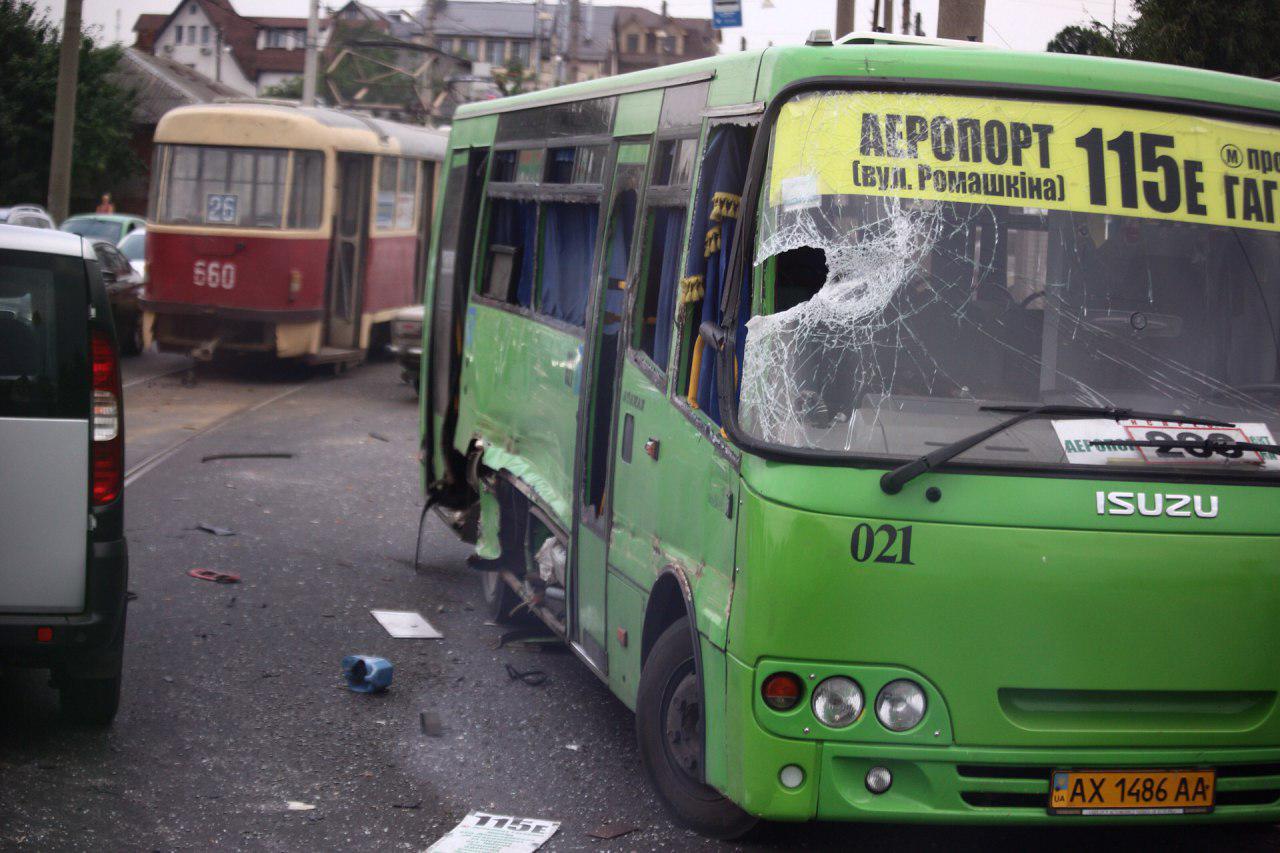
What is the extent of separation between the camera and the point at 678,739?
5.56 m

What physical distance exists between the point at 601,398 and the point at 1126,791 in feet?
9.14

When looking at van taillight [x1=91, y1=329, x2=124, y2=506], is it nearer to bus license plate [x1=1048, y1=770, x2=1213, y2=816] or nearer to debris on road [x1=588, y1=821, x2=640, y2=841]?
debris on road [x1=588, y1=821, x2=640, y2=841]

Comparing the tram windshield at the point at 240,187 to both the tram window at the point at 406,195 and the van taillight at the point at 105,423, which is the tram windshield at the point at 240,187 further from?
the van taillight at the point at 105,423

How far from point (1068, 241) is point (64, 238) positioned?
143 inches

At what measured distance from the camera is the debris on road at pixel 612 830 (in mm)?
5559

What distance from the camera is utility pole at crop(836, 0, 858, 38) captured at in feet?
60.3

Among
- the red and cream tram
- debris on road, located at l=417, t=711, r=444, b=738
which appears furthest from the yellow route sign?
the red and cream tram

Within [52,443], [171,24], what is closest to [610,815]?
[52,443]

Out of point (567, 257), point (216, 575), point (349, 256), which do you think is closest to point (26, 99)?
point (349, 256)

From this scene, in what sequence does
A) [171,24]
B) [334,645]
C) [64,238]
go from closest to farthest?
[64,238], [334,645], [171,24]

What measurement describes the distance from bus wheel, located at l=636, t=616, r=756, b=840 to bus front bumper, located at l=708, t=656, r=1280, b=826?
585mm

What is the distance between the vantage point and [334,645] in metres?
8.14

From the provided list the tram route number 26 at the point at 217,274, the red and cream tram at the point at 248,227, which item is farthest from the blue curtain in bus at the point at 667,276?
the tram route number 26 at the point at 217,274

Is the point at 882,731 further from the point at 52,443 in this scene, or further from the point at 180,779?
the point at 52,443
